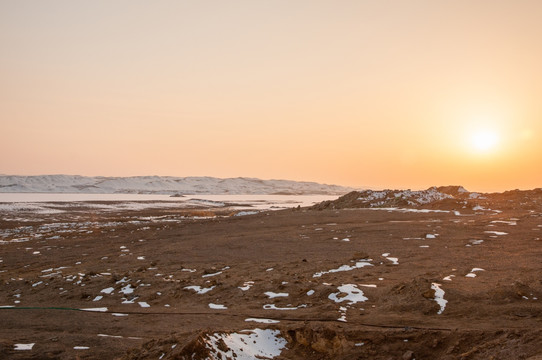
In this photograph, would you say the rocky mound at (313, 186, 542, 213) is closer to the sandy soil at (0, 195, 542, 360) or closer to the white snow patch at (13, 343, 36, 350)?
the sandy soil at (0, 195, 542, 360)

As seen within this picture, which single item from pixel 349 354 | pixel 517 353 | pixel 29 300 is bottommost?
pixel 29 300

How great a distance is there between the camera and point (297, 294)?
349 inches

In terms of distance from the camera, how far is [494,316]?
6738mm

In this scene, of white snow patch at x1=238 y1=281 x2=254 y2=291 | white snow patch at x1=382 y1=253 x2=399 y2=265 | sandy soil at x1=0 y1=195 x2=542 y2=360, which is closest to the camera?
sandy soil at x1=0 y1=195 x2=542 y2=360

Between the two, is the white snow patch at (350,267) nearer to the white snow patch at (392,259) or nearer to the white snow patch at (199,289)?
the white snow patch at (392,259)

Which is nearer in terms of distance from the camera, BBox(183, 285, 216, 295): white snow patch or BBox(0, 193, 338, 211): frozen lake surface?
BBox(183, 285, 216, 295): white snow patch

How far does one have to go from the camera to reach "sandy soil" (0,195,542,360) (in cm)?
583

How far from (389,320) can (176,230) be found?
1851 cm

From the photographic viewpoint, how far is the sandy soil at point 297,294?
5832 millimetres

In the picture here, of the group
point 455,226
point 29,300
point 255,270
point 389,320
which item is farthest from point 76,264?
point 455,226

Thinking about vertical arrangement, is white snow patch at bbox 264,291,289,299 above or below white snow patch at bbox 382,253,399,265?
below

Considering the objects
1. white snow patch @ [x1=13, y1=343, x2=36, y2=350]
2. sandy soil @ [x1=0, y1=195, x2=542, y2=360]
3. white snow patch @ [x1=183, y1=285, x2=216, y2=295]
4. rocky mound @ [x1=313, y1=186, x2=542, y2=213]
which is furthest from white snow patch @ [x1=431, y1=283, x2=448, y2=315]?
rocky mound @ [x1=313, y1=186, x2=542, y2=213]

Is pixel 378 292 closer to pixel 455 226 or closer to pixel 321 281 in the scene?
pixel 321 281

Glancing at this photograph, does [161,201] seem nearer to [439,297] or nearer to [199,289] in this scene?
[199,289]
